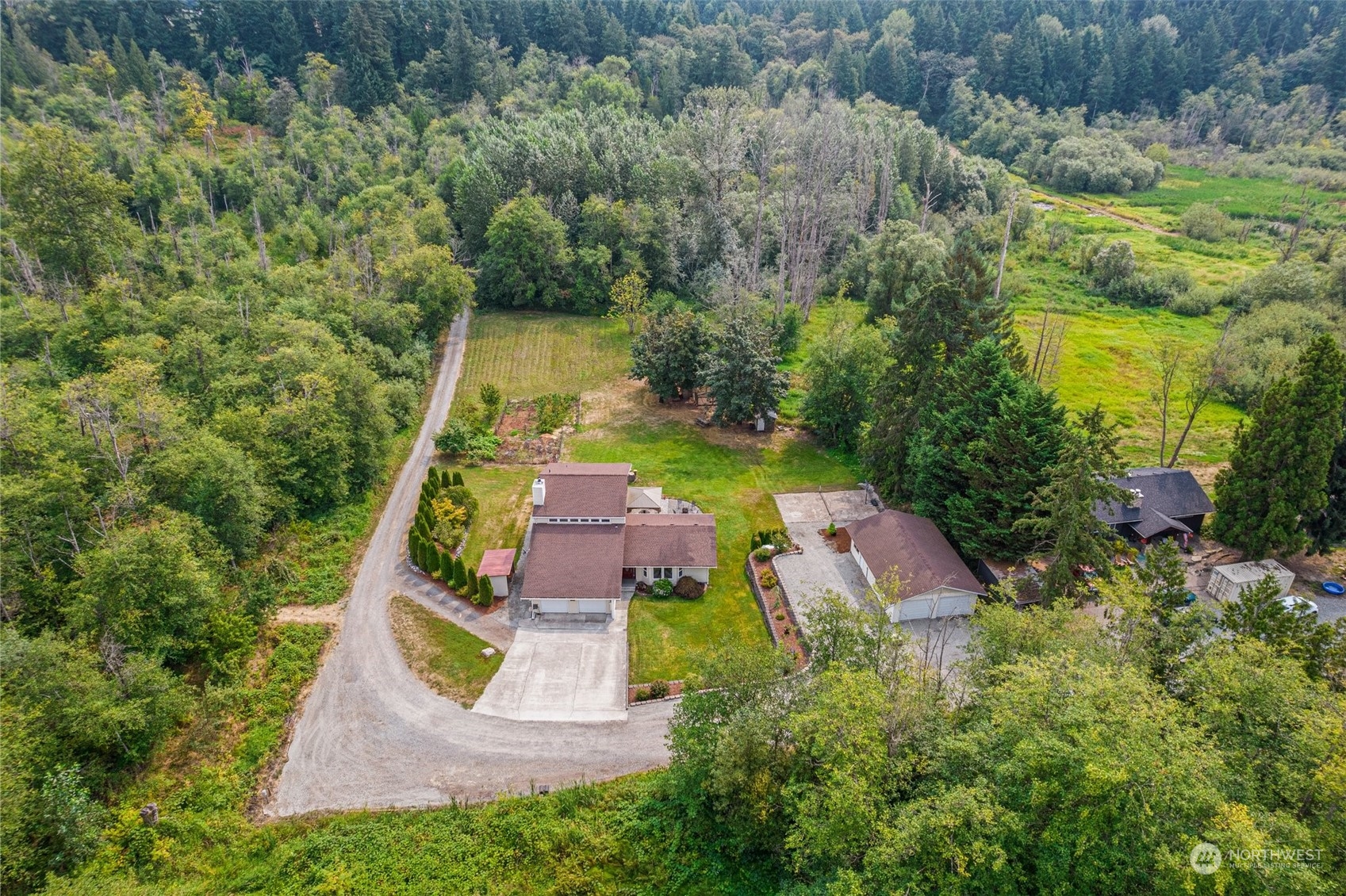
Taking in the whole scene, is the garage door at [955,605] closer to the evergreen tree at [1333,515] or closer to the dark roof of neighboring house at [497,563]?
the evergreen tree at [1333,515]

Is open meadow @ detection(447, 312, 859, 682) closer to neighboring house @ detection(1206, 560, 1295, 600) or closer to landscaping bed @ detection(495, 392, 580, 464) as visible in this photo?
landscaping bed @ detection(495, 392, 580, 464)

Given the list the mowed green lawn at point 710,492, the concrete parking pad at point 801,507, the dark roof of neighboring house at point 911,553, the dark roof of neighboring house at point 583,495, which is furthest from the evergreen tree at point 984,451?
the dark roof of neighboring house at point 583,495

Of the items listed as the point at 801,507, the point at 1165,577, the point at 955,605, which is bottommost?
the point at 801,507

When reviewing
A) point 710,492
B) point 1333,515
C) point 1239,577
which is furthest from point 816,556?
point 1333,515

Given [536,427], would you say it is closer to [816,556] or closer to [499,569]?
[499,569]

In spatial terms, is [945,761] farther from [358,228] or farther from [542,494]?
[358,228]

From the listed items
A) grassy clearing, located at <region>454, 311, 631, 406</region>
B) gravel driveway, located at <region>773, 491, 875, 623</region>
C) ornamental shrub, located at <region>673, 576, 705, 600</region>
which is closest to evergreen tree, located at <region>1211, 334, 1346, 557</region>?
gravel driveway, located at <region>773, 491, 875, 623</region>
